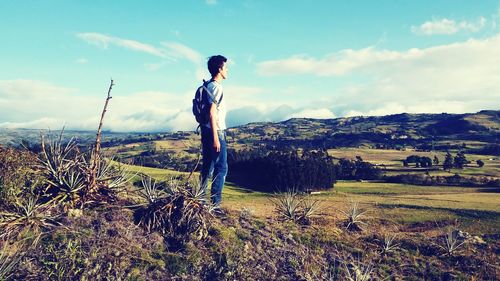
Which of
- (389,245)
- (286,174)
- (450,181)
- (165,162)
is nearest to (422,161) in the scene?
(450,181)

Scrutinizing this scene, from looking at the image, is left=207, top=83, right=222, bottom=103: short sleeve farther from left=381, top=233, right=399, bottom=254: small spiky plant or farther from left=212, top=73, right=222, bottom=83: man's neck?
left=381, top=233, right=399, bottom=254: small spiky plant

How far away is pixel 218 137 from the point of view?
7141mm

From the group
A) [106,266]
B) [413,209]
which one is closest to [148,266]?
[106,266]

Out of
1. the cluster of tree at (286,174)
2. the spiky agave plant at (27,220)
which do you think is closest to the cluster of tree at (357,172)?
the cluster of tree at (286,174)

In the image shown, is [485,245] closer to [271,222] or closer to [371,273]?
[371,273]

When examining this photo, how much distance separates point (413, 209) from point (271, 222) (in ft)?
53.9

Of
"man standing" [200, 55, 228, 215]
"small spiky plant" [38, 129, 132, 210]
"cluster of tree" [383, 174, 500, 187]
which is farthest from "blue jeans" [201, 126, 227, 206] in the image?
"cluster of tree" [383, 174, 500, 187]

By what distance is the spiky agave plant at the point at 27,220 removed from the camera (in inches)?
215

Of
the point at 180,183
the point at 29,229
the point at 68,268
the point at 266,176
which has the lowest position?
the point at 266,176

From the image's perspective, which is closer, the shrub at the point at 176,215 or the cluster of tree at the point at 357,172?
the shrub at the point at 176,215

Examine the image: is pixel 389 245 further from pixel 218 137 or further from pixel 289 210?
pixel 218 137

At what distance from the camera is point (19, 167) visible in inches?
247

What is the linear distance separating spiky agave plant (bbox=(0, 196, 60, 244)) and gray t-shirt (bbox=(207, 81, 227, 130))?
3.16 meters

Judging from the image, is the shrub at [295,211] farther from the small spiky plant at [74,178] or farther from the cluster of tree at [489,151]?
the cluster of tree at [489,151]
